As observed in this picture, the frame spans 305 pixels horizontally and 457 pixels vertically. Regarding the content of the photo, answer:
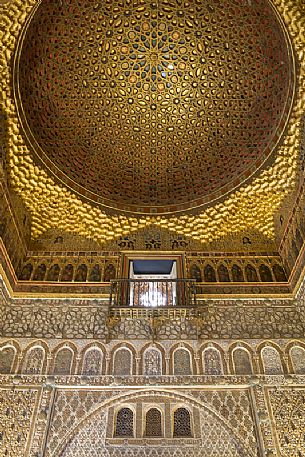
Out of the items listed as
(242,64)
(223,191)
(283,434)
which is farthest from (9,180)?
(283,434)

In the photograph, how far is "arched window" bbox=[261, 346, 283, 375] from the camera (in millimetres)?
7293

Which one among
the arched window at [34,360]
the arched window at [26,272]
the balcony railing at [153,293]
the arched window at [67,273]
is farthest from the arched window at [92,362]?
the arched window at [26,272]

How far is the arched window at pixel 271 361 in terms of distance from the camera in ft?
23.9

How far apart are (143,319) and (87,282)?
4.33 ft

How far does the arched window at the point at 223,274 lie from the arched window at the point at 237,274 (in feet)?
0.41

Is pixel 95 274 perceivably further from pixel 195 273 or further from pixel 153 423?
pixel 153 423

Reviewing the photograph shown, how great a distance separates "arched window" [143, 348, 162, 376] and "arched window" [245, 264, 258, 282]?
92.2 inches

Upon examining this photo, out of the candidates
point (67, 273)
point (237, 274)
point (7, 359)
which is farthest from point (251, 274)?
point (7, 359)

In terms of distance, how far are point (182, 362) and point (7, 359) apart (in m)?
2.98

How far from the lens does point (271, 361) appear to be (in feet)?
24.3

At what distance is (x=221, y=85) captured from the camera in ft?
30.1

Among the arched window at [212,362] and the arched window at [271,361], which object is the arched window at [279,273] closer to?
the arched window at [271,361]

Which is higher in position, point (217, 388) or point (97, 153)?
point (97, 153)

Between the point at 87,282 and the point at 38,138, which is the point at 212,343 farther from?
the point at 38,138
